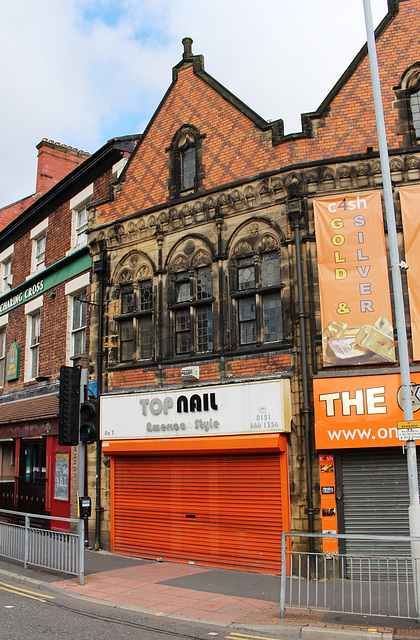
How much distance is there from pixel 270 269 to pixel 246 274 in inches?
27.2

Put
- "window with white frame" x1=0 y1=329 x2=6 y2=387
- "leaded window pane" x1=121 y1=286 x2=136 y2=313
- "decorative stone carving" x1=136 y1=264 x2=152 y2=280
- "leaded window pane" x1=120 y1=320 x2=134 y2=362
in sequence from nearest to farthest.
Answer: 1. "decorative stone carving" x1=136 y1=264 x2=152 y2=280
2. "leaded window pane" x1=120 y1=320 x2=134 y2=362
3. "leaded window pane" x1=121 y1=286 x2=136 y2=313
4. "window with white frame" x1=0 y1=329 x2=6 y2=387

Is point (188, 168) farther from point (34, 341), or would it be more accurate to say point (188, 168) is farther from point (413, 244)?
point (34, 341)

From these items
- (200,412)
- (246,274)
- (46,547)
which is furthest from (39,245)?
(46,547)

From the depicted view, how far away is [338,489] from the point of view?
11.2 m

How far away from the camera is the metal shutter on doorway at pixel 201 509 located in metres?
12.0

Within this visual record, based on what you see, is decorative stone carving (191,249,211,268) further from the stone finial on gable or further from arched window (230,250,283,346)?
the stone finial on gable

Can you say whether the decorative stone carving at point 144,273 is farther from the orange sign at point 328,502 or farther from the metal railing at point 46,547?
the orange sign at point 328,502

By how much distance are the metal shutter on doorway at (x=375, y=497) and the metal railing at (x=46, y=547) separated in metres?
5.28

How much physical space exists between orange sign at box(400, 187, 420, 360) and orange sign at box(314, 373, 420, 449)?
3.59 ft

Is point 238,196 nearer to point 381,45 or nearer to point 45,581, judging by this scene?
point 381,45

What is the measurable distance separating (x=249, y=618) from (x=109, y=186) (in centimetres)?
1270

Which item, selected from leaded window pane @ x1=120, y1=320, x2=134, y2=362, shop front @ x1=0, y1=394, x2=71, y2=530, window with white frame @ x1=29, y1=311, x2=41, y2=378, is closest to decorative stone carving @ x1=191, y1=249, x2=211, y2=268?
leaded window pane @ x1=120, y1=320, x2=134, y2=362

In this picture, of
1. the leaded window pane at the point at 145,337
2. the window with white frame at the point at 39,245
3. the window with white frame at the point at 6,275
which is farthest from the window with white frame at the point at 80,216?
the window with white frame at the point at 6,275

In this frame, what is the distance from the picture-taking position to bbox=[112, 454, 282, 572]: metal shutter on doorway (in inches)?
471
